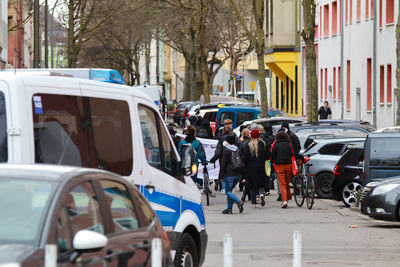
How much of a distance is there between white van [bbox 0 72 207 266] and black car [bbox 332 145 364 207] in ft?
39.4

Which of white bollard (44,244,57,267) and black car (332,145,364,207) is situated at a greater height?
white bollard (44,244,57,267)

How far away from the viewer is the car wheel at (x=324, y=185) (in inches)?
1003

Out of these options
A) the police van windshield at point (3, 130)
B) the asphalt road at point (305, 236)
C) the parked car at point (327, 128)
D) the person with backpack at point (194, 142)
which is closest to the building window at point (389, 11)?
the parked car at point (327, 128)

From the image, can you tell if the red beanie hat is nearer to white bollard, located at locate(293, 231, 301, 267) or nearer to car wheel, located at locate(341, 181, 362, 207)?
car wheel, located at locate(341, 181, 362, 207)

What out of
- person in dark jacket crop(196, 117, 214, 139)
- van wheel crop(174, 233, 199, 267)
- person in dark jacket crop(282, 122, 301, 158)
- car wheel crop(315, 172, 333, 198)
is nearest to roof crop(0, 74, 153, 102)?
van wheel crop(174, 233, 199, 267)

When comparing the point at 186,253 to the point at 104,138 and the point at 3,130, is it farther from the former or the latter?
the point at 3,130

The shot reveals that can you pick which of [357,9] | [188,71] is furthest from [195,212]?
[188,71]

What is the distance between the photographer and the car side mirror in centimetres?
627

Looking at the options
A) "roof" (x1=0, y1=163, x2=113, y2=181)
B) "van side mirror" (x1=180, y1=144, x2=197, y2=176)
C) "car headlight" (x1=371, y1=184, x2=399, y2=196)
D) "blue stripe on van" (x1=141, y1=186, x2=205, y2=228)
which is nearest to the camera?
"roof" (x1=0, y1=163, x2=113, y2=181)

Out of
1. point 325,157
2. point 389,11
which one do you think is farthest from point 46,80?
Answer: point 389,11

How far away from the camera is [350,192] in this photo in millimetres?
23578

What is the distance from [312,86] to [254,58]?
72953 mm

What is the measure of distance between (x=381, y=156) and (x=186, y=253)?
10367 mm

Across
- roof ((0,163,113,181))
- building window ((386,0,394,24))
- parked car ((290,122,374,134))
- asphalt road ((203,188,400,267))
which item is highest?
building window ((386,0,394,24))
